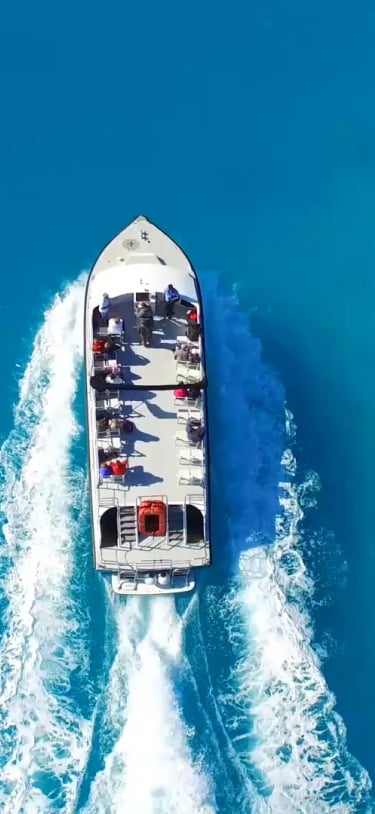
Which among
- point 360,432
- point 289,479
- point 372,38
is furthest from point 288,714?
point 372,38

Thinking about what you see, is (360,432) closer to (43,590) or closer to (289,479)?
(289,479)

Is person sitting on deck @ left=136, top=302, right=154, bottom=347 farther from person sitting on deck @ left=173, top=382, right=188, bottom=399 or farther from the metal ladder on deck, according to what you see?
the metal ladder on deck

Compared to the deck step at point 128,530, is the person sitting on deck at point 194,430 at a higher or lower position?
higher

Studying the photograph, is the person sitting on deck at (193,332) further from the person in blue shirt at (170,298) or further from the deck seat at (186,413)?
the deck seat at (186,413)

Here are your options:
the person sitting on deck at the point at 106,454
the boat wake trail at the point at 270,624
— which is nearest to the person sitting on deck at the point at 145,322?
the person sitting on deck at the point at 106,454

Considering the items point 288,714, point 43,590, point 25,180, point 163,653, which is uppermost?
point 25,180

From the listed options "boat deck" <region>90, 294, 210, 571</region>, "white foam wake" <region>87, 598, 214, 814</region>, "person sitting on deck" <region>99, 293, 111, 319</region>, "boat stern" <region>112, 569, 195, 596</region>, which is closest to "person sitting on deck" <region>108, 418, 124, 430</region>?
"boat deck" <region>90, 294, 210, 571</region>
